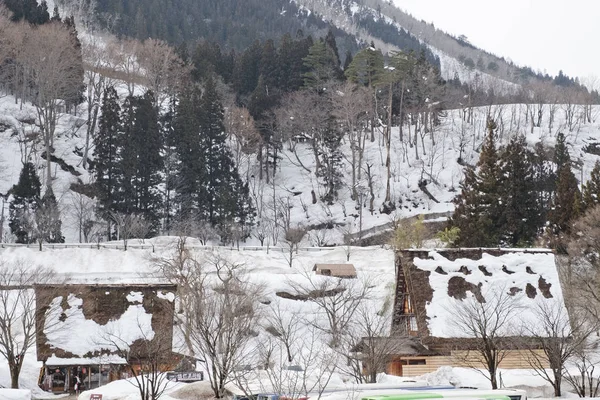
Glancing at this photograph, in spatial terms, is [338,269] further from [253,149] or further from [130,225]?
[253,149]

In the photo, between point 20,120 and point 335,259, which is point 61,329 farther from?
point 20,120

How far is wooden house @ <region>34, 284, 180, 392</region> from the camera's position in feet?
97.6

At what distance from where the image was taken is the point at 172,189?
199 feet

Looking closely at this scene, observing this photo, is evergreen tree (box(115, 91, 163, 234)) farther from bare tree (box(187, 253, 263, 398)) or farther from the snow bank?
the snow bank

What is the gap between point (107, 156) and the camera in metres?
59.0

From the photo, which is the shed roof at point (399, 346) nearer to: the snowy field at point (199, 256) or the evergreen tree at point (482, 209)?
the snowy field at point (199, 256)

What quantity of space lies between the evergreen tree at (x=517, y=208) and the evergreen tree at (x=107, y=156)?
27431 millimetres

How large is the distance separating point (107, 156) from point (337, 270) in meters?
23.9

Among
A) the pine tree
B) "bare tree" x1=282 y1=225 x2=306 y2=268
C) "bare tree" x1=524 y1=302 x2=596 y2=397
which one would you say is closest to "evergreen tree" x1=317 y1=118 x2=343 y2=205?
"bare tree" x1=282 y1=225 x2=306 y2=268

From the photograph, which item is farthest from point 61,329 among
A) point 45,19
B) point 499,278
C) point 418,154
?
point 45,19

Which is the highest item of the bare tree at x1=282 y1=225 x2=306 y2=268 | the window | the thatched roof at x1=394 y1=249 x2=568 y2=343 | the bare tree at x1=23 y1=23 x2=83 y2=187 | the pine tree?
the bare tree at x1=23 y1=23 x2=83 y2=187

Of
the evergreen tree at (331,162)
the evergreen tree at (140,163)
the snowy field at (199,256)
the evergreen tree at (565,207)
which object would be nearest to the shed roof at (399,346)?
the snowy field at (199,256)

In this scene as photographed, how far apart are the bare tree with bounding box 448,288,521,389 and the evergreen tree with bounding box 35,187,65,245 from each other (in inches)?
1154

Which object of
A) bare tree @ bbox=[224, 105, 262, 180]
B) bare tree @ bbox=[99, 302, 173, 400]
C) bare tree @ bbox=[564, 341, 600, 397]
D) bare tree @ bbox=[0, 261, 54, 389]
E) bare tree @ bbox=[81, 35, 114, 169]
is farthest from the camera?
bare tree @ bbox=[224, 105, 262, 180]
